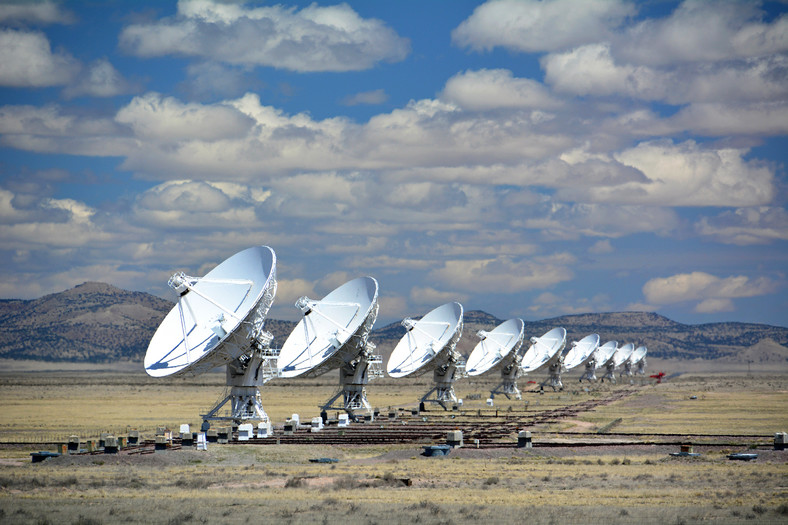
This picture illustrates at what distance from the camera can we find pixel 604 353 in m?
186

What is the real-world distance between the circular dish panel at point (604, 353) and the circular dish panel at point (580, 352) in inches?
266

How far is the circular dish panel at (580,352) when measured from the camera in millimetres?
160000

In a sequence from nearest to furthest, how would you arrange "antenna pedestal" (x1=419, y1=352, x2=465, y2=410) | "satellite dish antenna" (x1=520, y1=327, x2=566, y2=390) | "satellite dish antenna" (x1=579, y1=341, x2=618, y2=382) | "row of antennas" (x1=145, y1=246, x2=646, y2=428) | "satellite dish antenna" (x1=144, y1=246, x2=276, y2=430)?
"satellite dish antenna" (x1=144, y1=246, x2=276, y2=430) → "row of antennas" (x1=145, y1=246, x2=646, y2=428) → "antenna pedestal" (x1=419, y1=352, x2=465, y2=410) → "satellite dish antenna" (x1=520, y1=327, x2=566, y2=390) → "satellite dish antenna" (x1=579, y1=341, x2=618, y2=382)

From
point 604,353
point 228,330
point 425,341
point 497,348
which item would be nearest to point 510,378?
point 497,348

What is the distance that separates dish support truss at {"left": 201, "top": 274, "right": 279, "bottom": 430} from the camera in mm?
61312

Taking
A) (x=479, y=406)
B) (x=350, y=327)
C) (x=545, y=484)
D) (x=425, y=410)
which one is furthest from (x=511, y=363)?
(x=545, y=484)

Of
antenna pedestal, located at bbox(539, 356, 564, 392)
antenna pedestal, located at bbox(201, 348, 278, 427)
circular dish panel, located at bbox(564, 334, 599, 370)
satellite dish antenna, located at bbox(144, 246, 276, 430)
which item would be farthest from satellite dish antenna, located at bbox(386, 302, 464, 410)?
circular dish panel, located at bbox(564, 334, 599, 370)

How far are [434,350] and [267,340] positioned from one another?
2971 centimetres

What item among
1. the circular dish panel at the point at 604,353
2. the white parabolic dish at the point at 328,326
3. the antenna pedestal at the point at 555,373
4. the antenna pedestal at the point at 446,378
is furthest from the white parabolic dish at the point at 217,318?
the circular dish panel at the point at 604,353

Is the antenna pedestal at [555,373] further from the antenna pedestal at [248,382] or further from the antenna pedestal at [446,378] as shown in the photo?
the antenna pedestal at [248,382]

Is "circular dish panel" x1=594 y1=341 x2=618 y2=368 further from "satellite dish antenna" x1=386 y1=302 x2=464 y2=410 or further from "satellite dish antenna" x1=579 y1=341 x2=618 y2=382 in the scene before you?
"satellite dish antenna" x1=386 y1=302 x2=464 y2=410

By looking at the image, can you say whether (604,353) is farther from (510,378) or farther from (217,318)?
(217,318)

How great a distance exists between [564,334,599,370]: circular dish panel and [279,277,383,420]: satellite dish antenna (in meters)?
83.3

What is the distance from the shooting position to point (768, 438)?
192 feet
